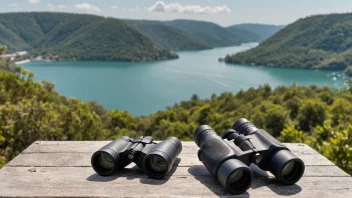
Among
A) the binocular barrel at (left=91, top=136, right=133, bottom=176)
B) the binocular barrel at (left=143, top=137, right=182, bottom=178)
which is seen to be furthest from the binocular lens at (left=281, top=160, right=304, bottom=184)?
the binocular barrel at (left=91, top=136, right=133, bottom=176)

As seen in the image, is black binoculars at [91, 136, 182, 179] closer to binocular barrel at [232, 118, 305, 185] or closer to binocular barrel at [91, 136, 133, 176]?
binocular barrel at [91, 136, 133, 176]

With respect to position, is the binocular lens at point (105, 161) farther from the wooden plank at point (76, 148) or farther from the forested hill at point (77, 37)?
the forested hill at point (77, 37)

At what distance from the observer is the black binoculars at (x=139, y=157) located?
166cm

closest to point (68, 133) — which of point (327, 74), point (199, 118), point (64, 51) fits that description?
point (199, 118)

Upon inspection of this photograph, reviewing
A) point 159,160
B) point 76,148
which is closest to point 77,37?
point 76,148

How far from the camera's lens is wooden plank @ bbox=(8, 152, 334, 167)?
185 centimetres

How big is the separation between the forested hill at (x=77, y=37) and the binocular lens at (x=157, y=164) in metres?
121

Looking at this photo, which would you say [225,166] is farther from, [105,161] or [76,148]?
[76,148]

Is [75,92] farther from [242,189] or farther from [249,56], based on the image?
[249,56]

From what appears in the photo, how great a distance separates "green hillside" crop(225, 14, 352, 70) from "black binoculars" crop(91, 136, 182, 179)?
112 metres

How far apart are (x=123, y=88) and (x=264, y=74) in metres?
45.6

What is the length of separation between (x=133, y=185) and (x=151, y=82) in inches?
3044

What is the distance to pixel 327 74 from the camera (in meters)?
93.4

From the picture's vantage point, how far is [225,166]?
151 centimetres
